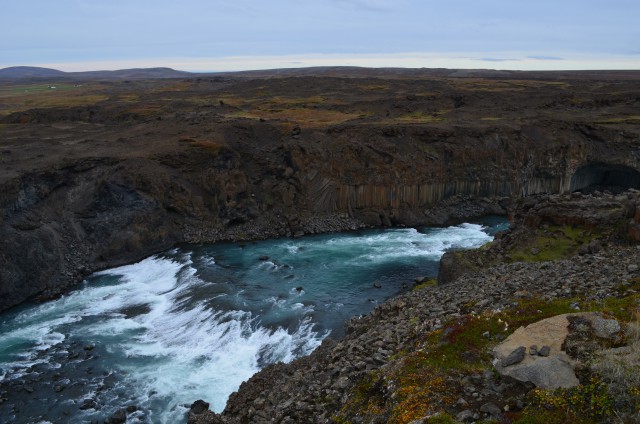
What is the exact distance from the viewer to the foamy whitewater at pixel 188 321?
25.4 metres

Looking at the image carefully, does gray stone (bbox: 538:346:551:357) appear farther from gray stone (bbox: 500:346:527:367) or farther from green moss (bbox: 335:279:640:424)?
green moss (bbox: 335:279:640:424)

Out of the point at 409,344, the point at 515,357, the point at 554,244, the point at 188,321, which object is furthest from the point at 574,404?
the point at 188,321

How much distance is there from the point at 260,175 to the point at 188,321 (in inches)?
999

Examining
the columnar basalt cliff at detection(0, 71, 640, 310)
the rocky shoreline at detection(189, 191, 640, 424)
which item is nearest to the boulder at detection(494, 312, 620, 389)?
the rocky shoreline at detection(189, 191, 640, 424)

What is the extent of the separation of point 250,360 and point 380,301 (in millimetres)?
10692

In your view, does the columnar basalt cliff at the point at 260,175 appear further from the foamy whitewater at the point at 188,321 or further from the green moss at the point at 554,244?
the green moss at the point at 554,244

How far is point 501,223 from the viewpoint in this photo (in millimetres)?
54250

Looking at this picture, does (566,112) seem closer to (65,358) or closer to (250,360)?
(250,360)

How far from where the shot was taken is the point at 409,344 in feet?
56.6

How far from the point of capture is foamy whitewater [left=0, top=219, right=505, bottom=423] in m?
25.4

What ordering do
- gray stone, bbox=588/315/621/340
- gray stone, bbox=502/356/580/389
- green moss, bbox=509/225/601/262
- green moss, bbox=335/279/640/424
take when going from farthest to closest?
green moss, bbox=509/225/601/262 → gray stone, bbox=588/315/621/340 → gray stone, bbox=502/356/580/389 → green moss, bbox=335/279/640/424

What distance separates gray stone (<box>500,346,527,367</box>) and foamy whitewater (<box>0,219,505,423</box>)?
14516mm

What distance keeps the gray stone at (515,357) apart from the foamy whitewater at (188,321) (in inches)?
571

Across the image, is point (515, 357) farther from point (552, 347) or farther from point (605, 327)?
point (605, 327)
